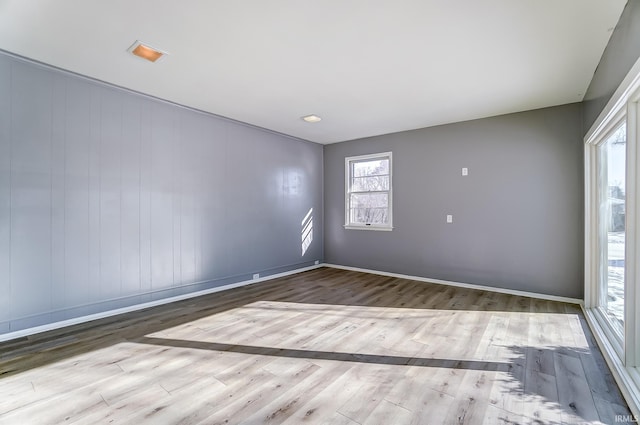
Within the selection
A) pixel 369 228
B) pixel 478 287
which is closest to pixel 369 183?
pixel 369 228

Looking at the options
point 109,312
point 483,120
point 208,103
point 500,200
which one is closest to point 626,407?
point 500,200

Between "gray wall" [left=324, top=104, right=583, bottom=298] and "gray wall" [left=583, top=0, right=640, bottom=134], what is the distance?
94 centimetres

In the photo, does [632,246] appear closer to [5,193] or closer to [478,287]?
[478,287]

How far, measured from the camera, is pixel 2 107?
2582 millimetres

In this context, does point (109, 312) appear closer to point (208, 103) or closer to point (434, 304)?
point (208, 103)

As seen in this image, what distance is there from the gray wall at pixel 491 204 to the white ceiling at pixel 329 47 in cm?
60

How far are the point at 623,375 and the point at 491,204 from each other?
107 inches

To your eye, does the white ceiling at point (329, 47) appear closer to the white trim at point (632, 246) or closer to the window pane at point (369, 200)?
the white trim at point (632, 246)

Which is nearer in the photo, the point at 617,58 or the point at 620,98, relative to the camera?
the point at 620,98

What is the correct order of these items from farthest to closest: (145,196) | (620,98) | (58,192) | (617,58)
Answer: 1. (145,196)
2. (58,192)
3. (617,58)
4. (620,98)

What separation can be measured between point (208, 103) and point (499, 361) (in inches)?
165

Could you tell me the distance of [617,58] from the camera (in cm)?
216

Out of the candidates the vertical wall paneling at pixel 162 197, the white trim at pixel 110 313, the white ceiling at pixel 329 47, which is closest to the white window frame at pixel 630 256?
the white ceiling at pixel 329 47

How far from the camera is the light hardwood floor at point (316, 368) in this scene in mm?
1694
